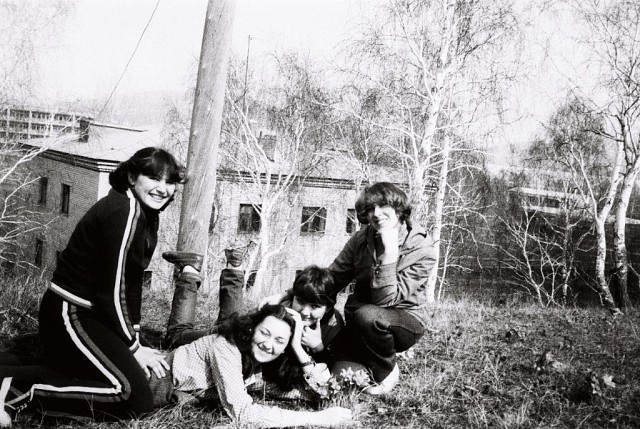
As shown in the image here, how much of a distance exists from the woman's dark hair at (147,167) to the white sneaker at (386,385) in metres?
1.63

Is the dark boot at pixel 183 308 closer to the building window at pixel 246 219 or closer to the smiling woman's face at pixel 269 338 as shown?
the smiling woman's face at pixel 269 338

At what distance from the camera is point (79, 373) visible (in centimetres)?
259

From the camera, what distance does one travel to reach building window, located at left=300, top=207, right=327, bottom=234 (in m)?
27.1

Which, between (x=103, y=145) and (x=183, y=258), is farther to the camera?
(x=103, y=145)

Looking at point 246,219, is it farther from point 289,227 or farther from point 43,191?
point 43,191

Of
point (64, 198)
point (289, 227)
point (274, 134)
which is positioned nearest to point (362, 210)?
point (274, 134)

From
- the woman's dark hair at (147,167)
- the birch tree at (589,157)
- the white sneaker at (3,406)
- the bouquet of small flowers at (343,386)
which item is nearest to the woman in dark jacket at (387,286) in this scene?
the bouquet of small flowers at (343,386)

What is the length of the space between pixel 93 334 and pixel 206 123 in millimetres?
2114

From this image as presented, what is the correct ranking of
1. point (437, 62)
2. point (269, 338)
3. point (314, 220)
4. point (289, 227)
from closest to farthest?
1. point (269, 338)
2. point (437, 62)
3. point (289, 227)
4. point (314, 220)

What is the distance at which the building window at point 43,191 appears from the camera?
30734 mm

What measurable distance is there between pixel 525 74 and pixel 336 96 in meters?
5.86

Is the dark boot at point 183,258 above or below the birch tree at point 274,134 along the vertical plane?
below

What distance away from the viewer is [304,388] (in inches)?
120

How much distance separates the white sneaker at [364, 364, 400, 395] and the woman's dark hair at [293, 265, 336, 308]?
542 millimetres
